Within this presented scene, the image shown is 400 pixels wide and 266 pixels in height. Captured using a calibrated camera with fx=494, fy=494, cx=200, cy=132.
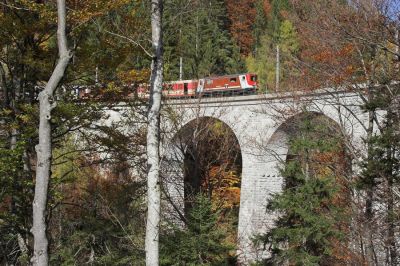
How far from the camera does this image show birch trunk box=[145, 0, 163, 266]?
16.6ft

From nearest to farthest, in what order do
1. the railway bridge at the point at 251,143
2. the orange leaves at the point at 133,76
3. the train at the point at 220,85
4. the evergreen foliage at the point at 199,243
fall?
the evergreen foliage at the point at 199,243 → the orange leaves at the point at 133,76 → the railway bridge at the point at 251,143 → the train at the point at 220,85

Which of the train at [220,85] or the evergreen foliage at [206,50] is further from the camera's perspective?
the evergreen foliage at [206,50]

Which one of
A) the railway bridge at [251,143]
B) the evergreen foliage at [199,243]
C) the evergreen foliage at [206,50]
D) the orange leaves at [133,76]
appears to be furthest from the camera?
the evergreen foliage at [206,50]

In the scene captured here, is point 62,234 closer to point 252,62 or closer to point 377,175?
point 377,175

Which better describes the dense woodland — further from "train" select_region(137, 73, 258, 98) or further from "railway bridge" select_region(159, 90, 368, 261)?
"train" select_region(137, 73, 258, 98)

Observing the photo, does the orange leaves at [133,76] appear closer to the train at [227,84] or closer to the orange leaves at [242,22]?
the train at [227,84]

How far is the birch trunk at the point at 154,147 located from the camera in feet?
16.6

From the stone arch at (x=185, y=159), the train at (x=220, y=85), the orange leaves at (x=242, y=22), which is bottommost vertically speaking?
the stone arch at (x=185, y=159)

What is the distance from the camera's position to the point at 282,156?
18953 millimetres

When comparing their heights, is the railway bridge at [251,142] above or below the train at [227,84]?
below

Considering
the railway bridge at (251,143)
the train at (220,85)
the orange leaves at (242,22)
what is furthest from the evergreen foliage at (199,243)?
the orange leaves at (242,22)

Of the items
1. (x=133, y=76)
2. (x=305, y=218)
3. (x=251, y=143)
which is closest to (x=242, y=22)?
(x=251, y=143)

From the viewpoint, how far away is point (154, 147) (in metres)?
5.19

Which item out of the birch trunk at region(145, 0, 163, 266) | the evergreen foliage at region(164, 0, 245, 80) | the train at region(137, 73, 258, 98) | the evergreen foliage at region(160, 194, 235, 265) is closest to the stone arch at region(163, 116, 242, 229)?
the train at region(137, 73, 258, 98)
